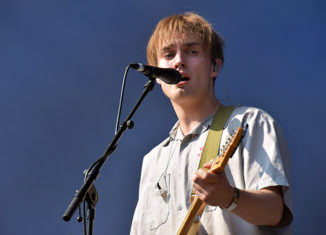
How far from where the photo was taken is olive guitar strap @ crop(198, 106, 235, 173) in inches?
86.5

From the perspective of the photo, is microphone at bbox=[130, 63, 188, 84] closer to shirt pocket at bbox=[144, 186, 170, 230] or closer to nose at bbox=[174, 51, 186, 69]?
nose at bbox=[174, 51, 186, 69]

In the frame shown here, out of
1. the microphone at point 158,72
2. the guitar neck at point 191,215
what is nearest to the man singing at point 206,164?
the guitar neck at point 191,215

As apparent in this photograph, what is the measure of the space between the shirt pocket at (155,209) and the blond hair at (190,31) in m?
0.81

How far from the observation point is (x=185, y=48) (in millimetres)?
2490

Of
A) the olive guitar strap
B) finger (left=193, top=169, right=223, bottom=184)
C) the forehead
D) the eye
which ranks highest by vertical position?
the forehead

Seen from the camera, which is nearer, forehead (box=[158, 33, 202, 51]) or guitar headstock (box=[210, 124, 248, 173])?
guitar headstock (box=[210, 124, 248, 173])

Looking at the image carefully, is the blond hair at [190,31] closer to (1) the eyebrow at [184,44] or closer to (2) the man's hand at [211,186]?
(1) the eyebrow at [184,44]

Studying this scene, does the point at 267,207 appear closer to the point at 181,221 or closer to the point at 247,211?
the point at 247,211

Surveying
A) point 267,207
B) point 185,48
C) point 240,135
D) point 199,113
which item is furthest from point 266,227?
point 185,48

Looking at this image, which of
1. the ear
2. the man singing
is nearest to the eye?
the man singing

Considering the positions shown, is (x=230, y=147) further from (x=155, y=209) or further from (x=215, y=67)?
(x=215, y=67)

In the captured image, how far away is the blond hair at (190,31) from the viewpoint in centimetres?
257

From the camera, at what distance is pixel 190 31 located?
2576mm

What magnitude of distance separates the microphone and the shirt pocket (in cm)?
61
